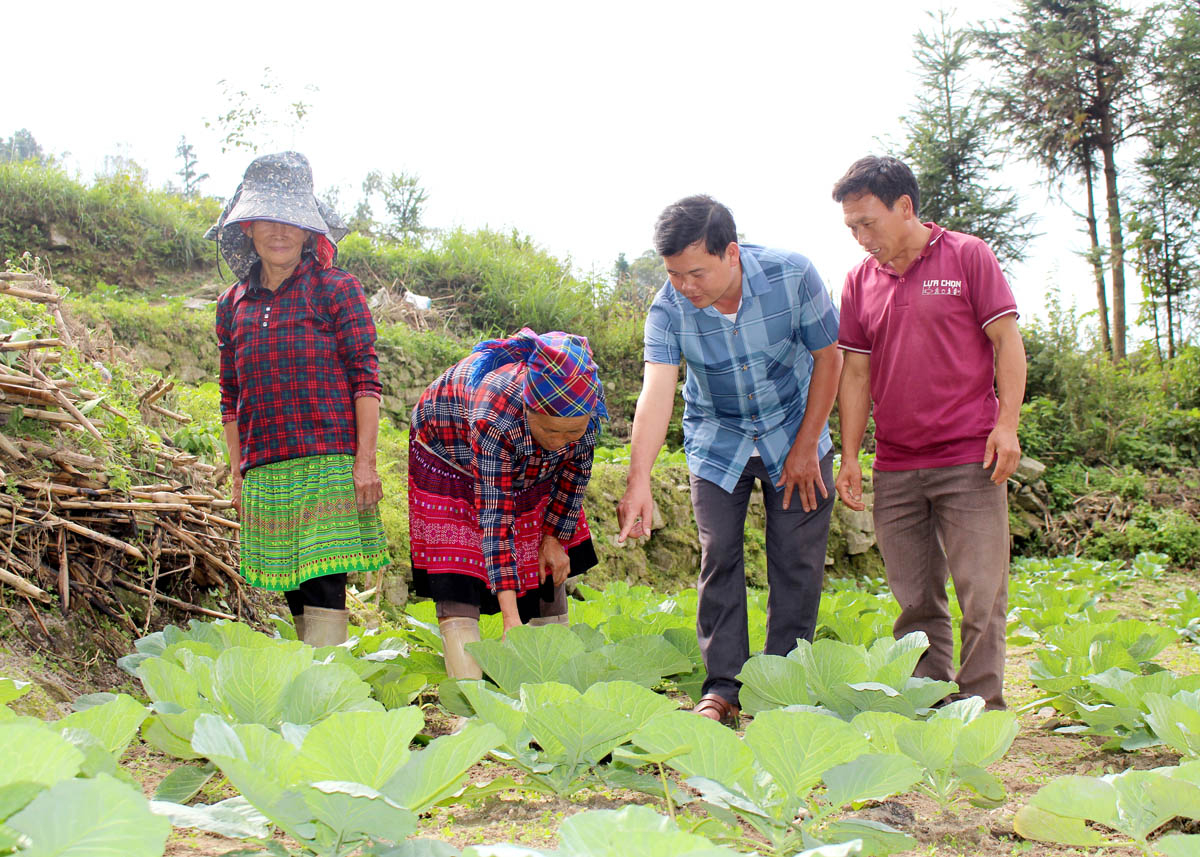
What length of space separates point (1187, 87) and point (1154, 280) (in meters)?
2.76

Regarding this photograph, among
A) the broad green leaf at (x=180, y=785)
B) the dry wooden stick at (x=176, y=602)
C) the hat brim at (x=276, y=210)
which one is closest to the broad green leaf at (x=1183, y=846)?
the broad green leaf at (x=180, y=785)

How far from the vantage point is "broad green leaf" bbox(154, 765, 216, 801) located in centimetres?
146

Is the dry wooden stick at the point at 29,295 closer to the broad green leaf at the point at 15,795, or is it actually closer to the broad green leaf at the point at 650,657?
the broad green leaf at the point at 650,657

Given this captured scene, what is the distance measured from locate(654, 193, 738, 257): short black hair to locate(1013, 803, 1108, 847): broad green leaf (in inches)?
59.6

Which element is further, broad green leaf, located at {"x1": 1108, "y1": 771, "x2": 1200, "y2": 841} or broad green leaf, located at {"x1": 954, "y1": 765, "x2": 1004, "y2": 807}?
broad green leaf, located at {"x1": 954, "y1": 765, "x2": 1004, "y2": 807}

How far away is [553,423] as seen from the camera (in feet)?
7.53

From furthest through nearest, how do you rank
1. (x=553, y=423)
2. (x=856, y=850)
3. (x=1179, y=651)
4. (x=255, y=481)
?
1. (x=1179, y=651)
2. (x=255, y=481)
3. (x=553, y=423)
4. (x=856, y=850)

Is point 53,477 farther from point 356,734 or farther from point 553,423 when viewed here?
point 356,734

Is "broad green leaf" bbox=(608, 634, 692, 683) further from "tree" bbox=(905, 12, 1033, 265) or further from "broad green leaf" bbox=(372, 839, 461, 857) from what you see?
"tree" bbox=(905, 12, 1033, 265)

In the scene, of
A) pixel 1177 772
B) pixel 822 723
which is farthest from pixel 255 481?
pixel 1177 772

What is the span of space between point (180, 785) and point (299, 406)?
127 centimetres

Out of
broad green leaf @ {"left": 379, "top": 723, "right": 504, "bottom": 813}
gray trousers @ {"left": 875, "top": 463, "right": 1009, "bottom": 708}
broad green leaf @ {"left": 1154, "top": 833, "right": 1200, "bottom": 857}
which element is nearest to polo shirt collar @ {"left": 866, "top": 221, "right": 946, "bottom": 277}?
gray trousers @ {"left": 875, "top": 463, "right": 1009, "bottom": 708}

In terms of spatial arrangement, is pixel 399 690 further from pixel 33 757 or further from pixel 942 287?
pixel 942 287

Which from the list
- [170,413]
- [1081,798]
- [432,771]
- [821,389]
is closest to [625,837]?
[432,771]
